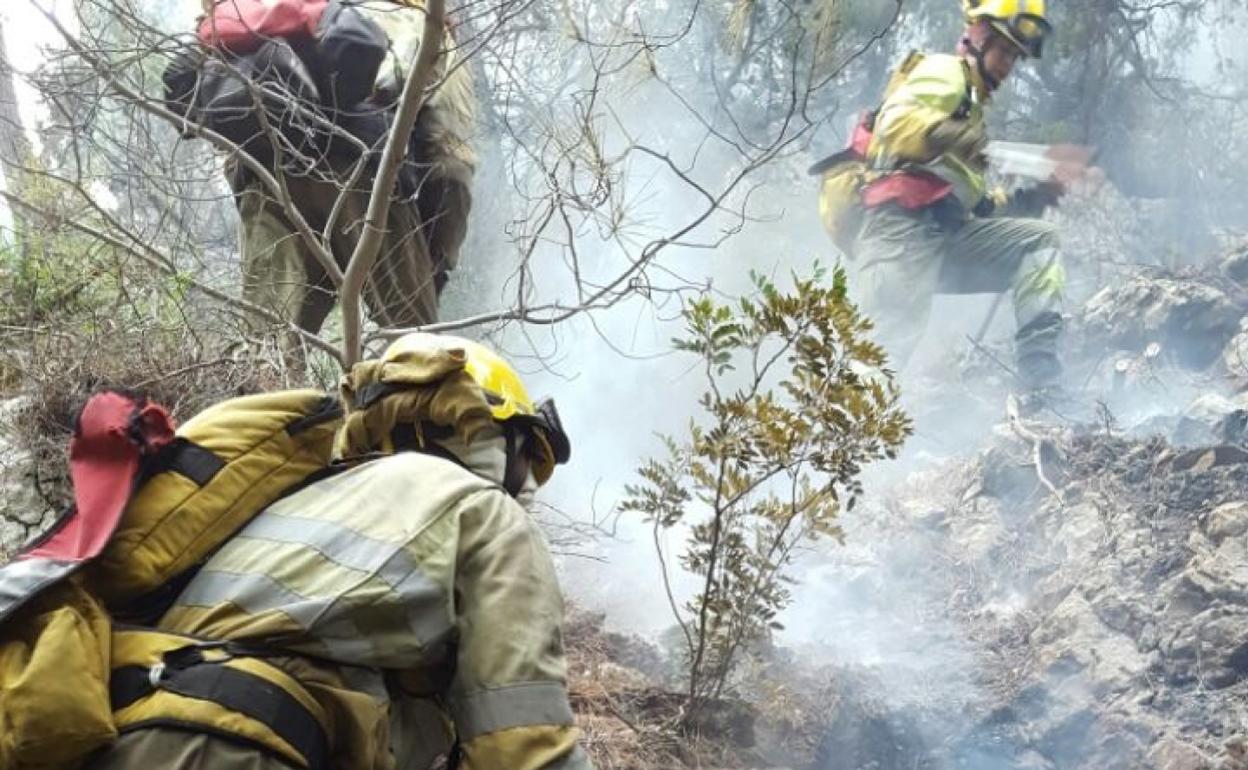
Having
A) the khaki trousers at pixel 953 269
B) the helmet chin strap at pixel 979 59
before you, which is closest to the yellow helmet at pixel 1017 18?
the helmet chin strap at pixel 979 59

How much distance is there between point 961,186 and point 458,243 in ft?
11.8

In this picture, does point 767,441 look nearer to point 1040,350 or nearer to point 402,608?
point 402,608

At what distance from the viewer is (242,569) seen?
1469 mm

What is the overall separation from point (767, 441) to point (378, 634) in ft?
5.88

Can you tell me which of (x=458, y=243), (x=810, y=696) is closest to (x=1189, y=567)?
(x=810, y=696)

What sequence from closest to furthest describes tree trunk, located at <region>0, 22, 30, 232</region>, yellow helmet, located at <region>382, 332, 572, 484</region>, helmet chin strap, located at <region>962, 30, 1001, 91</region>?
yellow helmet, located at <region>382, 332, 572, 484</region>, tree trunk, located at <region>0, 22, 30, 232</region>, helmet chin strap, located at <region>962, 30, 1001, 91</region>

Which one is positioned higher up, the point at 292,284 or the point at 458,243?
the point at 458,243

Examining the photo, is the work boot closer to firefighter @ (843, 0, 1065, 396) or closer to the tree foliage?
firefighter @ (843, 0, 1065, 396)

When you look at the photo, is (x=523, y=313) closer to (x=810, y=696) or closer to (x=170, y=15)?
(x=810, y=696)

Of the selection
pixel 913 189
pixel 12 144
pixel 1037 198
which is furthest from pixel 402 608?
pixel 1037 198

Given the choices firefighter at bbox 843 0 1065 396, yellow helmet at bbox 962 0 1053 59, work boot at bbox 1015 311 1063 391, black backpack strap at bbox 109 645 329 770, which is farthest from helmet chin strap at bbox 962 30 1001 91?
black backpack strap at bbox 109 645 329 770

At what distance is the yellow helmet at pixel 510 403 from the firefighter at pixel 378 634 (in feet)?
0.97

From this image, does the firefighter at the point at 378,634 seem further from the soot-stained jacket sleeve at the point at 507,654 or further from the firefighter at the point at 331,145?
the firefighter at the point at 331,145

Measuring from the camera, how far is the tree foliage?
2971 millimetres
